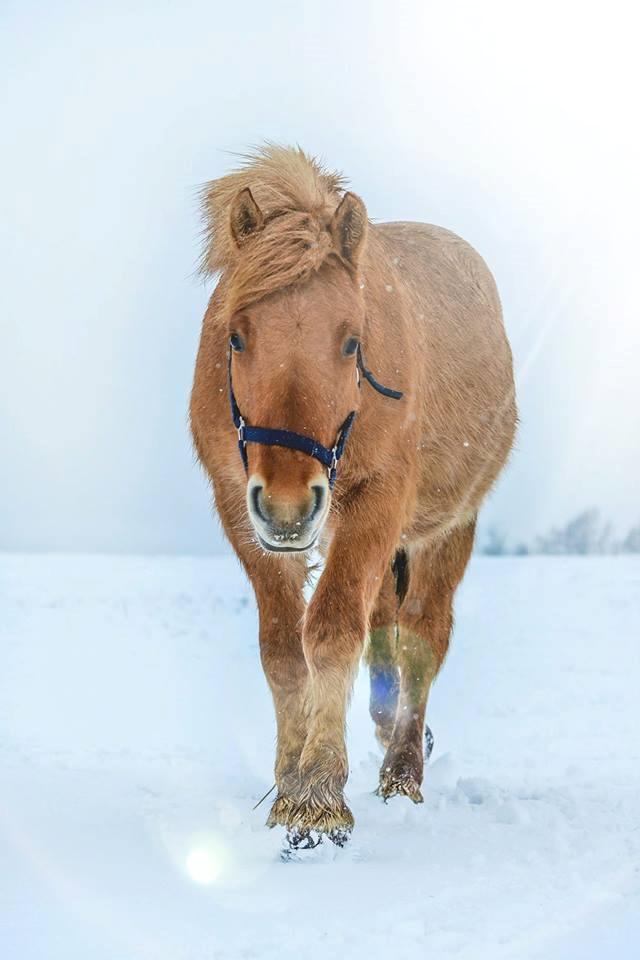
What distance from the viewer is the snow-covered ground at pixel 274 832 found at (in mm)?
3016

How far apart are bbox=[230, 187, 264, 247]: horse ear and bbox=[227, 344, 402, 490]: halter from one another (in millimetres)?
451

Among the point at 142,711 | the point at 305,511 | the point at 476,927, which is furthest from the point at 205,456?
the point at 142,711

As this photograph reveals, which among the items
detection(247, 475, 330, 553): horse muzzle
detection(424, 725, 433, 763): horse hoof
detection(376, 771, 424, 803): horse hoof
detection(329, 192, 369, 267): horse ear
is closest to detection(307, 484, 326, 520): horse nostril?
detection(247, 475, 330, 553): horse muzzle

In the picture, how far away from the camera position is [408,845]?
4.10 m

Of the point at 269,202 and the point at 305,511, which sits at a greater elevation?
the point at 269,202

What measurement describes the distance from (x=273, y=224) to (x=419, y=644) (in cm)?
277

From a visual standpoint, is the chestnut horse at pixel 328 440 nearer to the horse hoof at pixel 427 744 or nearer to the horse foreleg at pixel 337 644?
the horse foreleg at pixel 337 644

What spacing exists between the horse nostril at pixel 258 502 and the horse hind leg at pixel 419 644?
2.22 metres

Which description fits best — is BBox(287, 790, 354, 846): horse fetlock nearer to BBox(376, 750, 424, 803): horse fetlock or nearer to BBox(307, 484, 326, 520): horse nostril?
BBox(307, 484, 326, 520): horse nostril

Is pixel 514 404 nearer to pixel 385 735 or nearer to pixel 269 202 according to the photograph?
pixel 385 735

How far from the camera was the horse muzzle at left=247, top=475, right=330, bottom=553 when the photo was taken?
11.8ft

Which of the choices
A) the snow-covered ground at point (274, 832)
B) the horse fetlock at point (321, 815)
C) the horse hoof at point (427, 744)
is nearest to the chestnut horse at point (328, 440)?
the horse fetlock at point (321, 815)

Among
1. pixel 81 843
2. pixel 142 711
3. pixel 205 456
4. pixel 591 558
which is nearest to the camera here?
pixel 81 843

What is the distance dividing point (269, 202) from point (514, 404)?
10.6 feet
